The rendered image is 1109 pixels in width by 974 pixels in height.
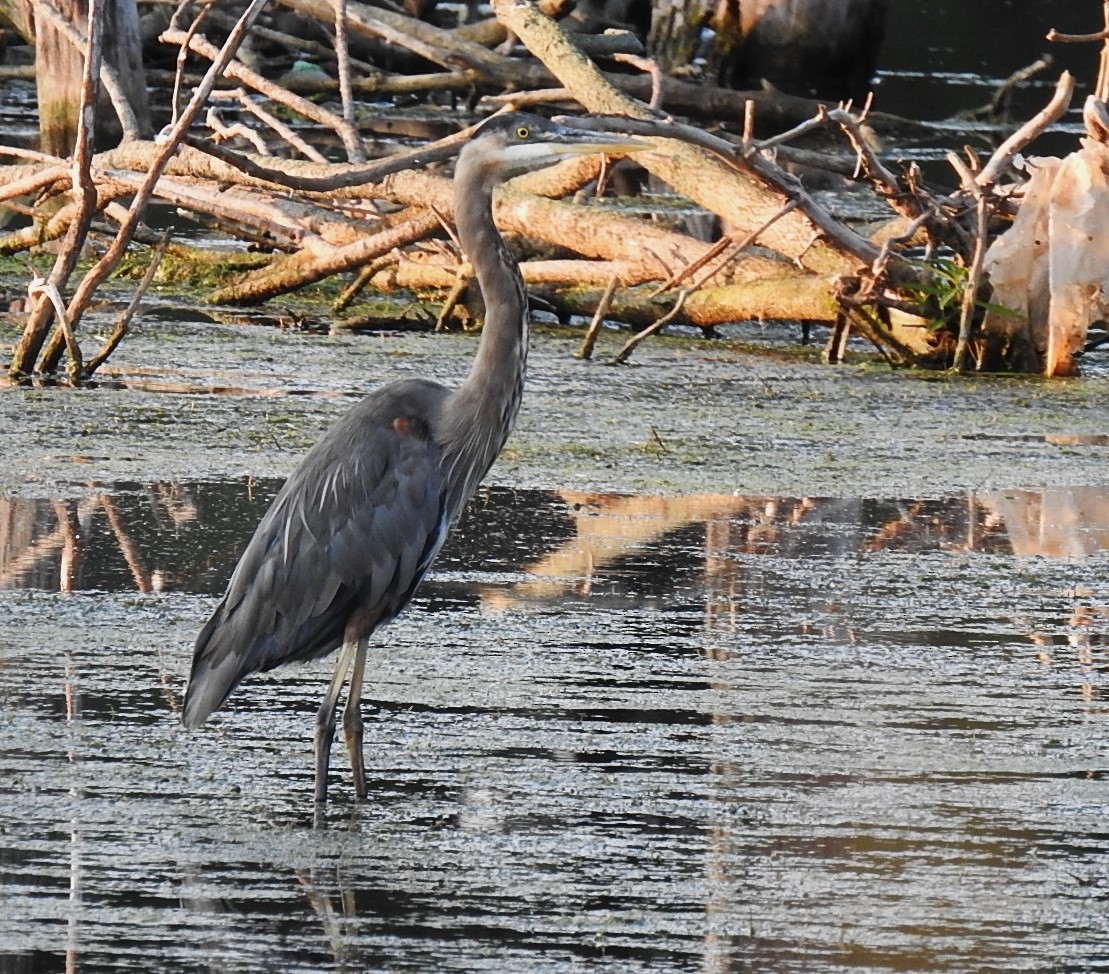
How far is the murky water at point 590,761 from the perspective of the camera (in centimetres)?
411

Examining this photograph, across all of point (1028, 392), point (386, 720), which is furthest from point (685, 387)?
point (386, 720)

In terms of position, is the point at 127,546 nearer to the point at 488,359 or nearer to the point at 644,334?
the point at 488,359

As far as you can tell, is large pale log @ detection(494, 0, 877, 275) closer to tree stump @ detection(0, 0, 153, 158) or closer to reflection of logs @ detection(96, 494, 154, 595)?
reflection of logs @ detection(96, 494, 154, 595)

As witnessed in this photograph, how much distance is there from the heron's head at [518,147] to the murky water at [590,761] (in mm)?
1436

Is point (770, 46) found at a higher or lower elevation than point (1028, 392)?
higher

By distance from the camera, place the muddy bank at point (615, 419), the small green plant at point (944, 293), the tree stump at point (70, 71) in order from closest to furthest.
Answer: the muddy bank at point (615, 419) < the small green plant at point (944, 293) < the tree stump at point (70, 71)

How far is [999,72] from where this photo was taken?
101ft

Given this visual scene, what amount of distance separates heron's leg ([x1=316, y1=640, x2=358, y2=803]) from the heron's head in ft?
4.60

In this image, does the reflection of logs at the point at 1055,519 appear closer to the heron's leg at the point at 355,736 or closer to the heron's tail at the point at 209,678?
the heron's leg at the point at 355,736

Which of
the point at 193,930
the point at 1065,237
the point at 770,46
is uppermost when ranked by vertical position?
the point at 770,46

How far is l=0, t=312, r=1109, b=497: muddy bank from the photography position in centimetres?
850

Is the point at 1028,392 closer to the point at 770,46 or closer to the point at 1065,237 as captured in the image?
the point at 1065,237

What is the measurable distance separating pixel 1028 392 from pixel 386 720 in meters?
5.78

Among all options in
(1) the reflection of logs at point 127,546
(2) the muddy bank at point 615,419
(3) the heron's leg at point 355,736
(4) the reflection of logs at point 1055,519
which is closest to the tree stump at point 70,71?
(2) the muddy bank at point 615,419
